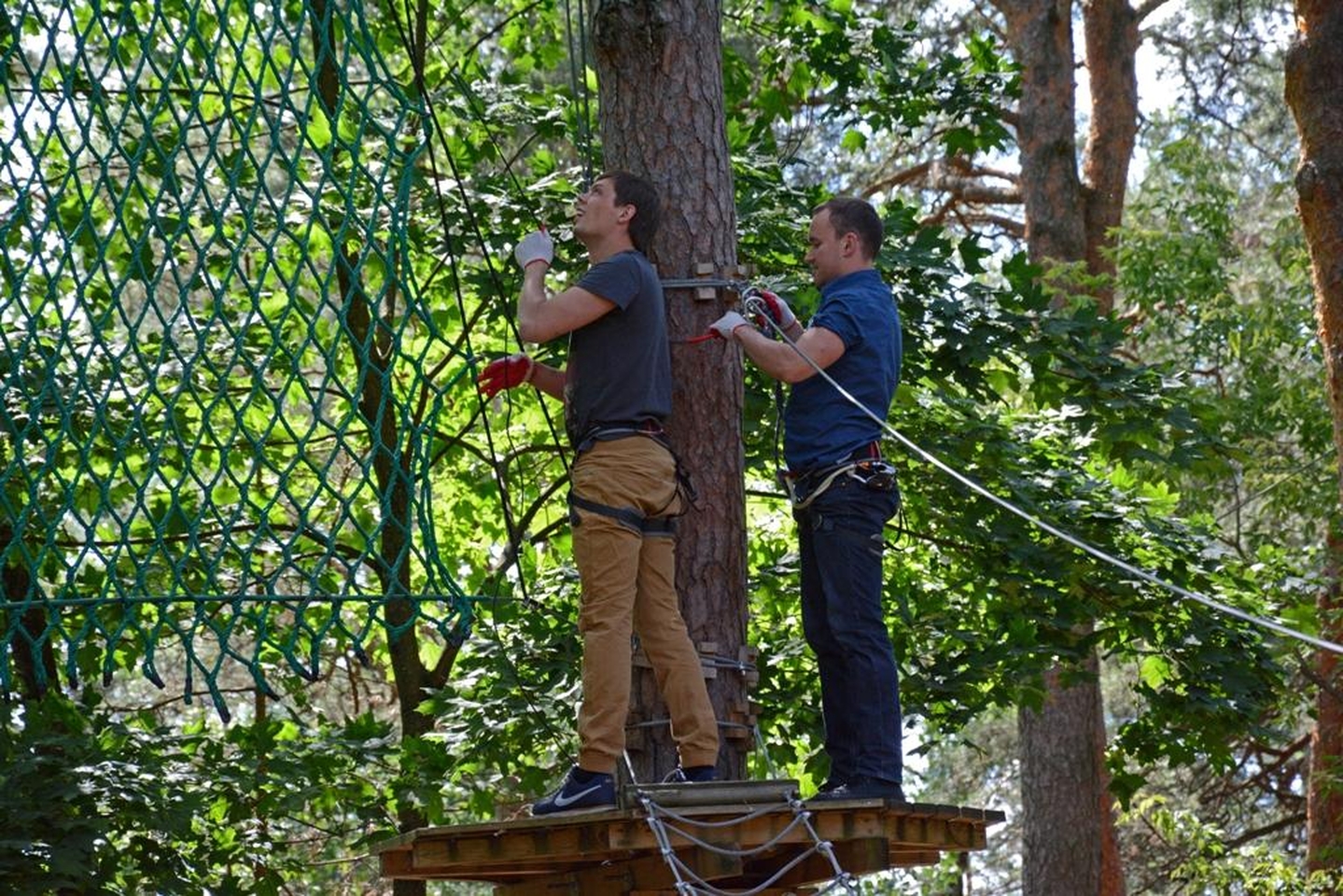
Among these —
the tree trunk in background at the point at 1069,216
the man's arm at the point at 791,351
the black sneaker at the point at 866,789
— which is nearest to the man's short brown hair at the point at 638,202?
the man's arm at the point at 791,351

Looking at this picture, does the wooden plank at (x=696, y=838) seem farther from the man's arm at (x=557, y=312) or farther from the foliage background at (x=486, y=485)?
the foliage background at (x=486, y=485)

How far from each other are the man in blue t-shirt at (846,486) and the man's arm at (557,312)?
10.9 inches

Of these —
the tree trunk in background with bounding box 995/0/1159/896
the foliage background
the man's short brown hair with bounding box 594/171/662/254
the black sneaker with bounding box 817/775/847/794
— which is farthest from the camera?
the tree trunk in background with bounding box 995/0/1159/896

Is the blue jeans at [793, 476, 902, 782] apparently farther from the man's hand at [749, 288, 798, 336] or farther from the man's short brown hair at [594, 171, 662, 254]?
the man's short brown hair at [594, 171, 662, 254]

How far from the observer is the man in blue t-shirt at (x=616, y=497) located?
11.2ft

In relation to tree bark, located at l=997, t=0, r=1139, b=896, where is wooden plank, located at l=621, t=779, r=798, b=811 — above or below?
below

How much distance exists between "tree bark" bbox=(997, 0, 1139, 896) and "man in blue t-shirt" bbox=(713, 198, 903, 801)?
648 centimetres

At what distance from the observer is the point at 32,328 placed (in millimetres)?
3561

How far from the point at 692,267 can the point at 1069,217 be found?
8152 mm

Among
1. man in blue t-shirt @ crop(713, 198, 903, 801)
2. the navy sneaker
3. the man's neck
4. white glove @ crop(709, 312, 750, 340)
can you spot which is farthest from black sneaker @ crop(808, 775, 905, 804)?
the man's neck

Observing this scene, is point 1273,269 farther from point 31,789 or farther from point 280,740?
point 31,789

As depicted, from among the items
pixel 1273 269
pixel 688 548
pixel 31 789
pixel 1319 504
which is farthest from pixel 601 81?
pixel 1273 269

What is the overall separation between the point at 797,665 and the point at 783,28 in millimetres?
2695

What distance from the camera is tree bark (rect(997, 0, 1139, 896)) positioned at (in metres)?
9.93
